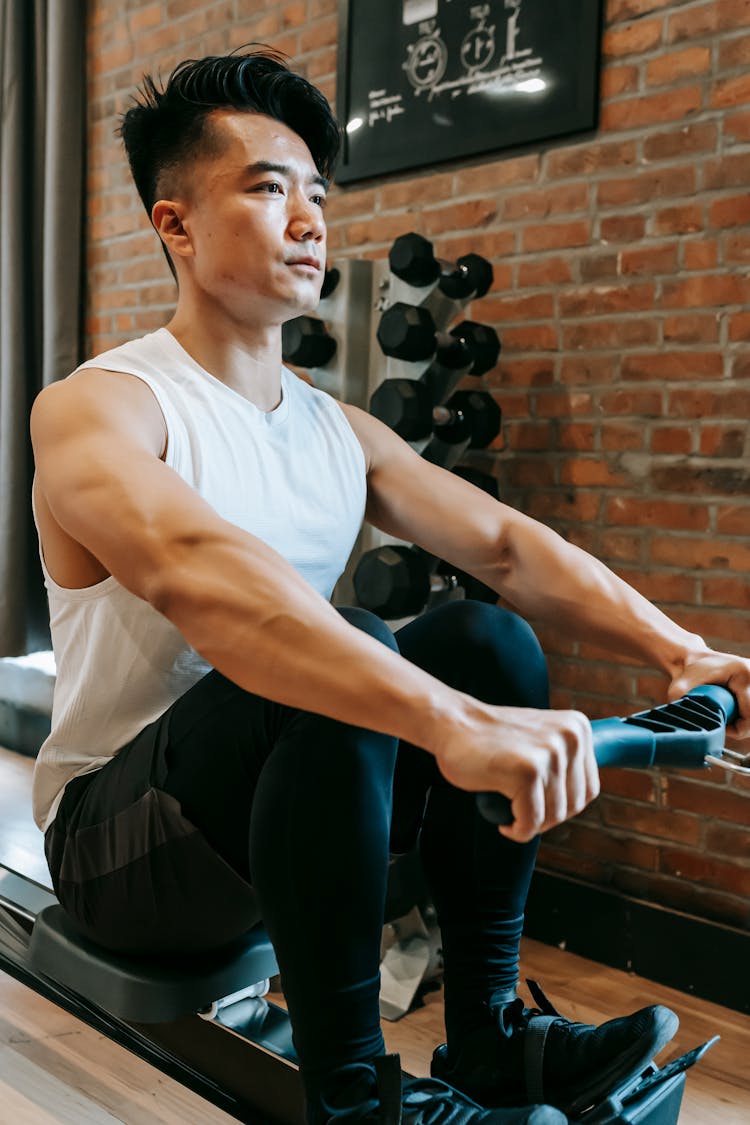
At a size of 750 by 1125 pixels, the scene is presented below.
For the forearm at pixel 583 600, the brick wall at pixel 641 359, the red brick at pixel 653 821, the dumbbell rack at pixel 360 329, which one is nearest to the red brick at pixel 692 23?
the brick wall at pixel 641 359

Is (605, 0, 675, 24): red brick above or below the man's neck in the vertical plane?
above

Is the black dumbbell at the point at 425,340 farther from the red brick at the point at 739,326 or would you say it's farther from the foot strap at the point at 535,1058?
the foot strap at the point at 535,1058

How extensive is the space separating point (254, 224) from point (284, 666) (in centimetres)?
67

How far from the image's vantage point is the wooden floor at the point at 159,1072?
1516mm

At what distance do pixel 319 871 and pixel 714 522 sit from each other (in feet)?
4.11

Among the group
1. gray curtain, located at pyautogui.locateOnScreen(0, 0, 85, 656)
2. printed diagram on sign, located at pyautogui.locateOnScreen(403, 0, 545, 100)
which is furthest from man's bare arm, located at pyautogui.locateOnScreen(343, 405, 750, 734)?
gray curtain, located at pyautogui.locateOnScreen(0, 0, 85, 656)

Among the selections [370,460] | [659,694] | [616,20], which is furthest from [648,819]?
[616,20]

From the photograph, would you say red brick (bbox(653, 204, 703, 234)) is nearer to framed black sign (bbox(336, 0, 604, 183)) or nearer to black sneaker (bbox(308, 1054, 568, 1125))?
framed black sign (bbox(336, 0, 604, 183))

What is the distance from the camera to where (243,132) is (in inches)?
52.9

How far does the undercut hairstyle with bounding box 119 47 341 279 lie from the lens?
1.36 metres

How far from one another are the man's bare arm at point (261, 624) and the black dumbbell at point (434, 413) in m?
0.89

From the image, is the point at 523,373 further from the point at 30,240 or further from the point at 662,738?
the point at 30,240

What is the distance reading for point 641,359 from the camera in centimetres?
204

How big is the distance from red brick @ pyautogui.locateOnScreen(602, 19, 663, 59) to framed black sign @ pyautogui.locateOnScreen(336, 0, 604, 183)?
0.03 metres
